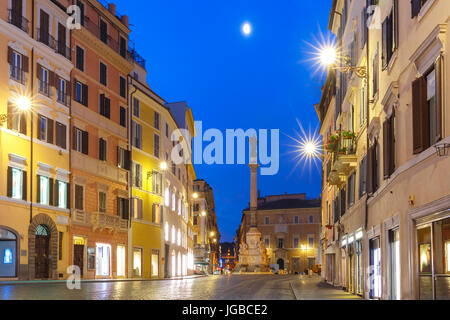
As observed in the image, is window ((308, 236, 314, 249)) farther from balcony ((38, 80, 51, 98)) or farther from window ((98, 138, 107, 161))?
balcony ((38, 80, 51, 98))

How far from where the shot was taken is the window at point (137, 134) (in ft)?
176

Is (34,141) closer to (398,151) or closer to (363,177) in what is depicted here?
(363,177)

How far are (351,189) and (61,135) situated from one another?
68.9 feet

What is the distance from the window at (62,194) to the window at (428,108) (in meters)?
30.1

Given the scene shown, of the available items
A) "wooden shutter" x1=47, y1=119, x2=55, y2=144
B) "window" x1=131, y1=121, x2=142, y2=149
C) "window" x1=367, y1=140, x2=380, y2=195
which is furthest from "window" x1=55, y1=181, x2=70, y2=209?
"window" x1=367, y1=140, x2=380, y2=195

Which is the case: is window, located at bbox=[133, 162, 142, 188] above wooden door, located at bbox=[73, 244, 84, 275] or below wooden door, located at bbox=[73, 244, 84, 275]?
above

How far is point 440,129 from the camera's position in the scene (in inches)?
457

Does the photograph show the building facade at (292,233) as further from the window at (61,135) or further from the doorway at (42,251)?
the doorway at (42,251)

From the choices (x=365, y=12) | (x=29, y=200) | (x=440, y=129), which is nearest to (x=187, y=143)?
(x=29, y=200)

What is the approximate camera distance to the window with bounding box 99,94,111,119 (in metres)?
47.3

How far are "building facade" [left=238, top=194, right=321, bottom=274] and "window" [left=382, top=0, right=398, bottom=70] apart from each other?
105 meters

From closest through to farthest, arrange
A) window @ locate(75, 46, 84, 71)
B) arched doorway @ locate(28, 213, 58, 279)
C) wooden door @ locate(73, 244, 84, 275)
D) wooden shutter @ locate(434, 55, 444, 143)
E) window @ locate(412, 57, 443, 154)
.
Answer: wooden shutter @ locate(434, 55, 444, 143) < window @ locate(412, 57, 443, 154) < arched doorway @ locate(28, 213, 58, 279) < wooden door @ locate(73, 244, 84, 275) < window @ locate(75, 46, 84, 71)
